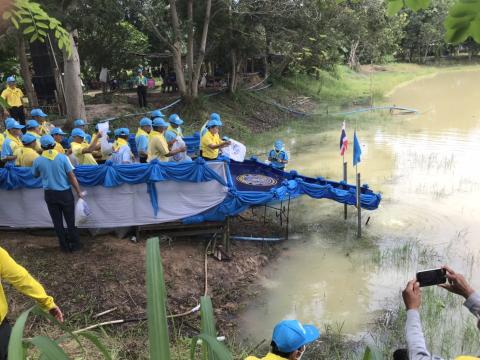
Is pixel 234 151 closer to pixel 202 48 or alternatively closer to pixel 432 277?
pixel 432 277

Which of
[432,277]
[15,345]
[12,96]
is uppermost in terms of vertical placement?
[15,345]

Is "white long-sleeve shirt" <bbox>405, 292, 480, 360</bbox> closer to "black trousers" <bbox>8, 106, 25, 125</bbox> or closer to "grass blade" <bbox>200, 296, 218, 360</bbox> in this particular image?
"grass blade" <bbox>200, 296, 218, 360</bbox>

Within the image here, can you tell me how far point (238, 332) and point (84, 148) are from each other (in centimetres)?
380

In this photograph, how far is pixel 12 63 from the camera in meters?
15.3

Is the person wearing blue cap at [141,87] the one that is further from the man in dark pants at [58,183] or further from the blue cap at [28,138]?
the man in dark pants at [58,183]

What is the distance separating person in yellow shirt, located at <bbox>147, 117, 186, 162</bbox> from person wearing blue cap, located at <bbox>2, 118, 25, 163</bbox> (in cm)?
214

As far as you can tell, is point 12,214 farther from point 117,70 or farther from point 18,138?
point 117,70

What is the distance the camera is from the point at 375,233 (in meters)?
8.55

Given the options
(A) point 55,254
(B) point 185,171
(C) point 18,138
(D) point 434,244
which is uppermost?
(C) point 18,138

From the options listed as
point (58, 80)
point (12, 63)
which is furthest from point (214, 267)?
point (12, 63)

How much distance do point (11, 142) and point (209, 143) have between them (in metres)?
3.31

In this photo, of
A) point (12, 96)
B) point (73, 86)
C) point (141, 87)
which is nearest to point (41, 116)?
point (12, 96)

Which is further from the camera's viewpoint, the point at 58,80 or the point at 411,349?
the point at 58,80

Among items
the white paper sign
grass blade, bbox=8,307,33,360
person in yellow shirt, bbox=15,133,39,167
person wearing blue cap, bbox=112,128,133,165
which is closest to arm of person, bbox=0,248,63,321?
grass blade, bbox=8,307,33,360
